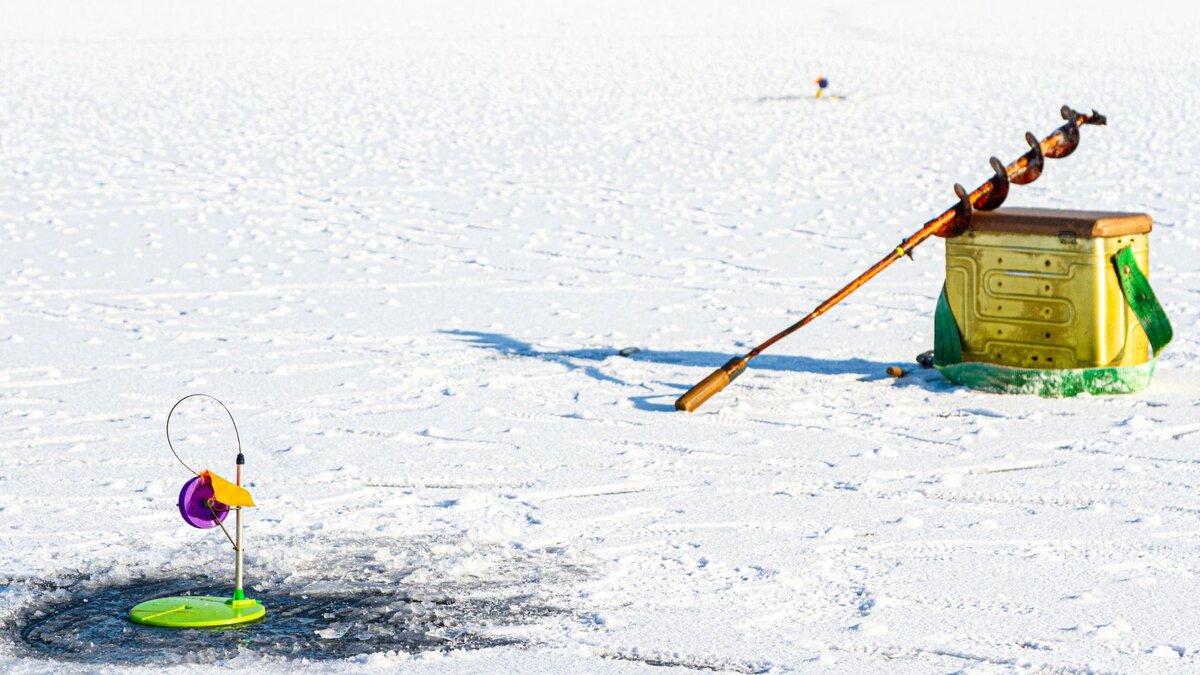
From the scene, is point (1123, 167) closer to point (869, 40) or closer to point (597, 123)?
point (597, 123)

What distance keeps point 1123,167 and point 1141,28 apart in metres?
24.8

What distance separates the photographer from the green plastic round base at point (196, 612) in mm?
4301

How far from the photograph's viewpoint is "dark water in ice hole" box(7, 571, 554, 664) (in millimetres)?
4141

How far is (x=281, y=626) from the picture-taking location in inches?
170

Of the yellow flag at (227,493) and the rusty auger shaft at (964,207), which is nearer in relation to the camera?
the yellow flag at (227,493)

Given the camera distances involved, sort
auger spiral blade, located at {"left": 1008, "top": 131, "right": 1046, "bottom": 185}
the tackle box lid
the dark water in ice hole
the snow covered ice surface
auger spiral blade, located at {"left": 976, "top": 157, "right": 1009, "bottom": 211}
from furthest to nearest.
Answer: auger spiral blade, located at {"left": 1008, "top": 131, "right": 1046, "bottom": 185}, auger spiral blade, located at {"left": 976, "top": 157, "right": 1009, "bottom": 211}, the tackle box lid, the snow covered ice surface, the dark water in ice hole

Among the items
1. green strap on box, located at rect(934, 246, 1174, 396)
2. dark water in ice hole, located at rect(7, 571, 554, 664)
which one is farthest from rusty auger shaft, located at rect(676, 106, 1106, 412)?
dark water in ice hole, located at rect(7, 571, 554, 664)

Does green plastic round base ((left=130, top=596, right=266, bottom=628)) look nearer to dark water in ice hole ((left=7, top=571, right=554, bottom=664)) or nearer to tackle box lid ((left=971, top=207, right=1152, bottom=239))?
dark water in ice hole ((left=7, top=571, right=554, bottom=664))

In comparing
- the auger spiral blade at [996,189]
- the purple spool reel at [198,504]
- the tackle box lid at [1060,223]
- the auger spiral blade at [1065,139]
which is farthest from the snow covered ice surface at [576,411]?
the auger spiral blade at [1065,139]

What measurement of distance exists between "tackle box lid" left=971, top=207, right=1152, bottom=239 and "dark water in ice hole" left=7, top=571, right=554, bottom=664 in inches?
121

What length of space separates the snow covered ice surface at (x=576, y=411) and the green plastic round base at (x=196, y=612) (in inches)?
5.4

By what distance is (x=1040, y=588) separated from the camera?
15.0 ft

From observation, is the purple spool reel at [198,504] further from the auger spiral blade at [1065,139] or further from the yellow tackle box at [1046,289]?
the auger spiral blade at [1065,139]

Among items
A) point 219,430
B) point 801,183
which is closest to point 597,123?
point 801,183
